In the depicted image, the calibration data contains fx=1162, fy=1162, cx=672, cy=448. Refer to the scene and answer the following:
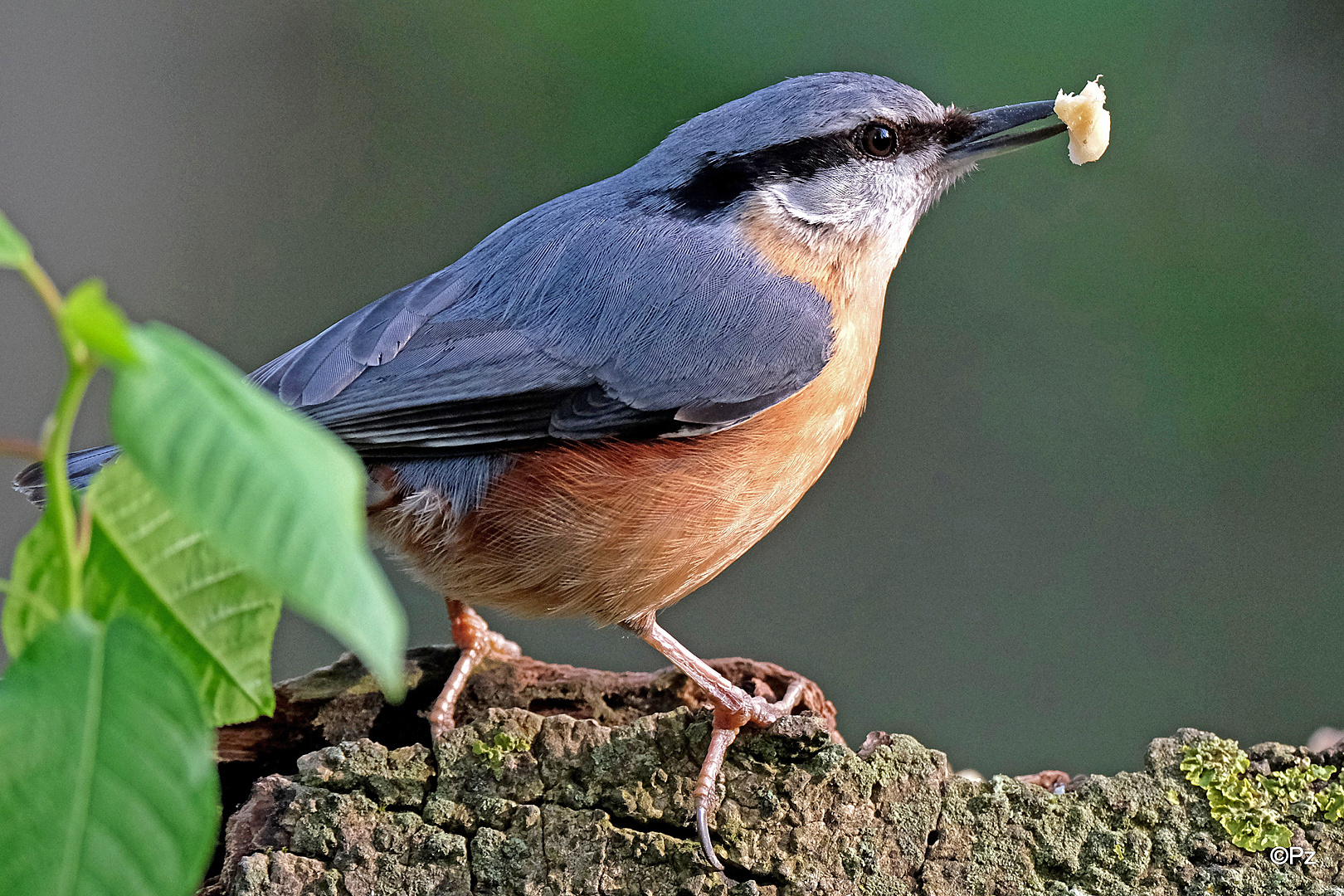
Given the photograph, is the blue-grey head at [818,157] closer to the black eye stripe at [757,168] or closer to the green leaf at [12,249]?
the black eye stripe at [757,168]

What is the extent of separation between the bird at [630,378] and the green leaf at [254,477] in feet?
5.14

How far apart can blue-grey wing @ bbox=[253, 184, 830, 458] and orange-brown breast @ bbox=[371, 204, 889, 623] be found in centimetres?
6

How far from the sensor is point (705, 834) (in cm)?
186

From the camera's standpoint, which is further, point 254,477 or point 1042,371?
point 1042,371

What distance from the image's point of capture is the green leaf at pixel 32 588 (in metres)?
0.80

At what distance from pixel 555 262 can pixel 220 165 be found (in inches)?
144

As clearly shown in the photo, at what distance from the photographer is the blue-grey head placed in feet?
9.04

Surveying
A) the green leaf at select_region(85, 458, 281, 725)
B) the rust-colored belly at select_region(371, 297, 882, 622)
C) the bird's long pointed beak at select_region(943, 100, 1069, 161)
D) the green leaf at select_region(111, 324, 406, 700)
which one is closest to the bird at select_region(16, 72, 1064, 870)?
the rust-colored belly at select_region(371, 297, 882, 622)

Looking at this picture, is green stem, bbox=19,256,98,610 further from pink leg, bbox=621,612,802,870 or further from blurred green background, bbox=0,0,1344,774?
blurred green background, bbox=0,0,1344,774

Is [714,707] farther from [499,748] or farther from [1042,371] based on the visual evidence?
[1042,371]

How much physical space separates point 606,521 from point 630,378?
1.00ft

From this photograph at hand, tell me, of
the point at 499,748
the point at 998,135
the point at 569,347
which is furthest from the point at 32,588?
the point at 998,135

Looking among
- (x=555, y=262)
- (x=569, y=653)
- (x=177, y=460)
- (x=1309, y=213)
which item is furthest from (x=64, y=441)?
(x=1309, y=213)

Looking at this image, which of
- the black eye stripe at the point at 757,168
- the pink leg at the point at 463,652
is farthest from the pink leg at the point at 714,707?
the black eye stripe at the point at 757,168
